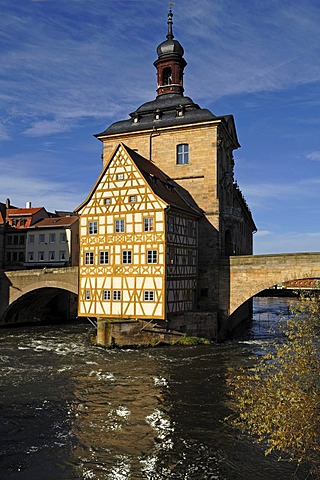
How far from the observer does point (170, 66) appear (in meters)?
41.3

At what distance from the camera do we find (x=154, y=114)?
37969 mm

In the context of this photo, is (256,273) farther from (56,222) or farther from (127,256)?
(56,222)

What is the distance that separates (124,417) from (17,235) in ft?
132

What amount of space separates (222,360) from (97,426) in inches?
434

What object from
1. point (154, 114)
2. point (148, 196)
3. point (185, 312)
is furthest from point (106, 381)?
point (154, 114)

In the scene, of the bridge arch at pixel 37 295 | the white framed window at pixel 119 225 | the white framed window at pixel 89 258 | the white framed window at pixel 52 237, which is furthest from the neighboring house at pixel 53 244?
the white framed window at pixel 119 225

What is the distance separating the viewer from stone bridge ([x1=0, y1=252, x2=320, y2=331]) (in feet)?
92.3

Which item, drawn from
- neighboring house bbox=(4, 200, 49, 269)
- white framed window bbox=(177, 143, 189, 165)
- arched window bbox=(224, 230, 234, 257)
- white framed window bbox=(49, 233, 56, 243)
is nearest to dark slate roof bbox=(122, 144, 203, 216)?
white framed window bbox=(177, 143, 189, 165)

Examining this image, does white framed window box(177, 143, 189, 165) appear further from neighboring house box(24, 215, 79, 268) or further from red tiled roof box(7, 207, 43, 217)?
red tiled roof box(7, 207, 43, 217)

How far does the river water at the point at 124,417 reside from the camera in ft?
38.0

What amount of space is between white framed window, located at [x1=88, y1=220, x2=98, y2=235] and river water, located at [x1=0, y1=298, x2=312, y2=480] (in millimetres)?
7780

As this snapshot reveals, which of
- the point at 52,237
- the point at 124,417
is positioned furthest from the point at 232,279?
the point at 52,237

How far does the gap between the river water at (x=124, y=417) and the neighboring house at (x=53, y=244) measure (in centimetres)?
2303

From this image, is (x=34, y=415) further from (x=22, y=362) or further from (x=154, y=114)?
(x=154, y=114)
